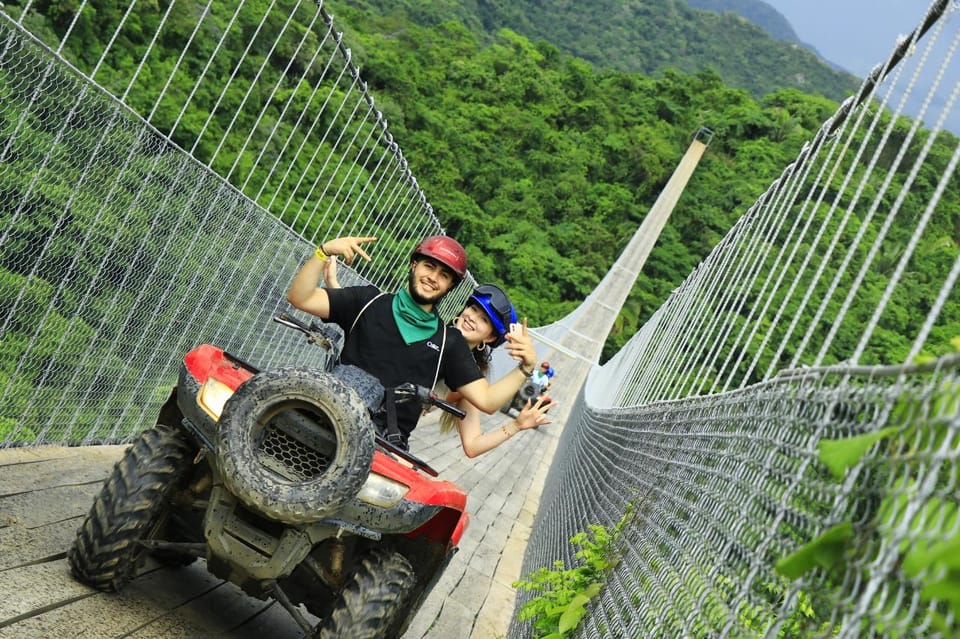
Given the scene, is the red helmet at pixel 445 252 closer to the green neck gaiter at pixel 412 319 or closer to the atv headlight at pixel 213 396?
the green neck gaiter at pixel 412 319

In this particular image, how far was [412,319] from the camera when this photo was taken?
366 centimetres

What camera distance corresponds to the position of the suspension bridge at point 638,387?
1220 mm

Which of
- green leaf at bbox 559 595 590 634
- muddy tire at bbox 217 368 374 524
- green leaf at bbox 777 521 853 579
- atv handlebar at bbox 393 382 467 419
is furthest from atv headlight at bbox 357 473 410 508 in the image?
green leaf at bbox 777 521 853 579

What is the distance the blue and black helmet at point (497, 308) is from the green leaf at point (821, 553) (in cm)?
282

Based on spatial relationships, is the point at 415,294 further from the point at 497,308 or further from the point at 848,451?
the point at 848,451

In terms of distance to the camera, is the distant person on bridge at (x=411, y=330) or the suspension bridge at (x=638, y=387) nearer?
the suspension bridge at (x=638, y=387)

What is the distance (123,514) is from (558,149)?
55195mm

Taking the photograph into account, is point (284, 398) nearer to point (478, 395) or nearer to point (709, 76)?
point (478, 395)

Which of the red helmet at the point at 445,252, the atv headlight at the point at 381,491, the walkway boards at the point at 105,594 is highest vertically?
the red helmet at the point at 445,252

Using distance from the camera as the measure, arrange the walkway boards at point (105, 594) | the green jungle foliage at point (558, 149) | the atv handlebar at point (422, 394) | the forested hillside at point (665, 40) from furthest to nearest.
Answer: the forested hillside at point (665, 40), the green jungle foliage at point (558, 149), the atv handlebar at point (422, 394), the walkway boards at point (105, 594)

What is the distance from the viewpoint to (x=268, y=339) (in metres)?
6.86

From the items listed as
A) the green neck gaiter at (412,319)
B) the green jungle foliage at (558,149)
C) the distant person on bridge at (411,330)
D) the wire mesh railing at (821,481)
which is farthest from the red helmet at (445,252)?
the green jungle foliage at (558,149)

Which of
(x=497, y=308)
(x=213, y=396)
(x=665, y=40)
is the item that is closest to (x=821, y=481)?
(x=213, y=396)

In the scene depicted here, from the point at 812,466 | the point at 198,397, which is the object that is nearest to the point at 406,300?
the point at 198,397
